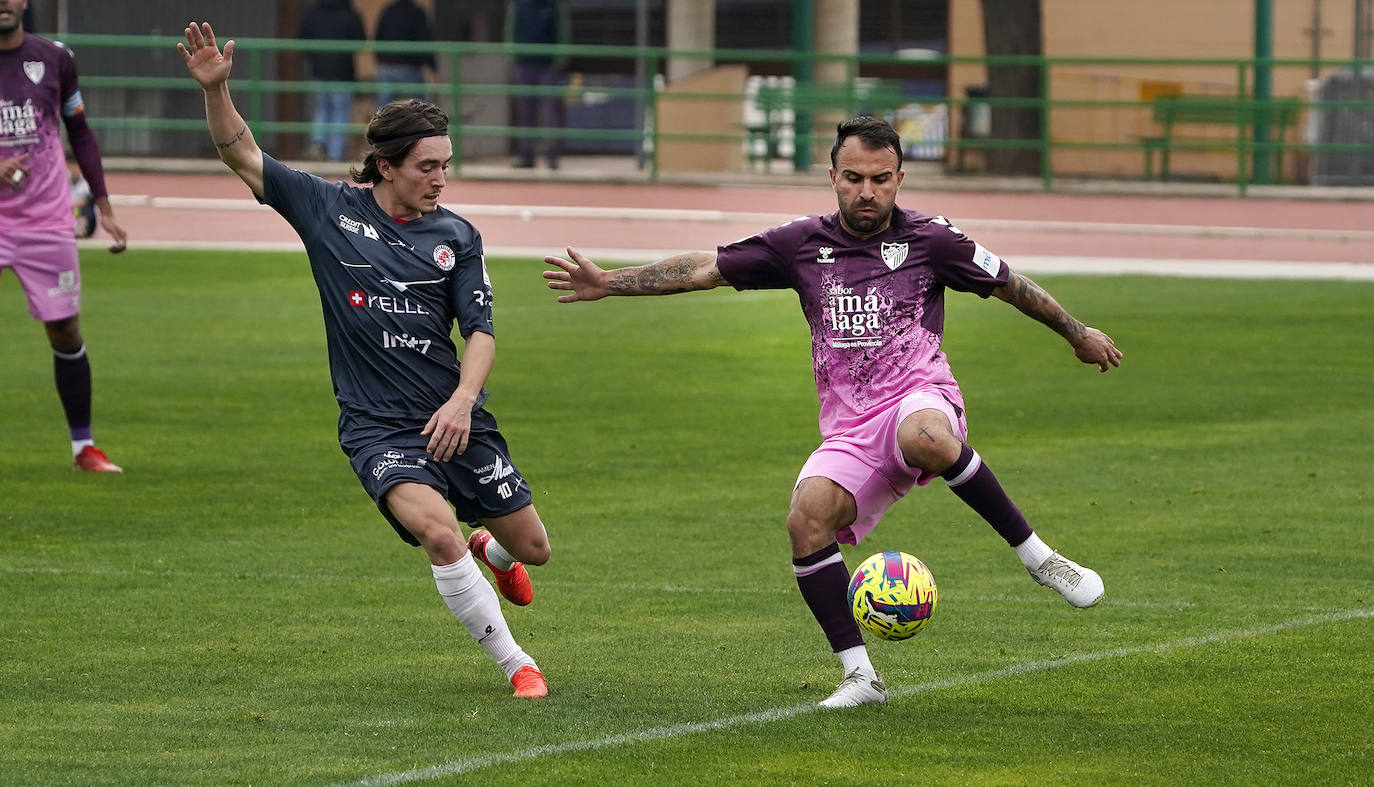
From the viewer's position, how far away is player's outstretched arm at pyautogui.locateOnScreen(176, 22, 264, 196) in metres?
7.06

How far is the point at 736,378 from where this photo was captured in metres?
16.5

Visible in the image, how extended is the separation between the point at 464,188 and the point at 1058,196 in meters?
8.60

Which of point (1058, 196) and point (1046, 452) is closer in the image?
point (1046, 452)

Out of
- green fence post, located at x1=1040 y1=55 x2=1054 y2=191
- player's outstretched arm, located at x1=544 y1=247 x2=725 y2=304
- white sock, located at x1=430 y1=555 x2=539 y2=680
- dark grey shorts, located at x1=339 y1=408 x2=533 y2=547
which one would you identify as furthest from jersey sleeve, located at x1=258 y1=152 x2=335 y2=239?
green fence post, located at x1=1040 y1=55 x2=1054 y2=191

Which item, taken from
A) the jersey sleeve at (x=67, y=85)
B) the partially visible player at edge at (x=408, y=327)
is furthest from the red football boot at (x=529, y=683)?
the jersey sleeve at (x=67, y=85)

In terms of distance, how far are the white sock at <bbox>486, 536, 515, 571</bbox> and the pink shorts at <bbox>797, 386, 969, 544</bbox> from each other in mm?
1343

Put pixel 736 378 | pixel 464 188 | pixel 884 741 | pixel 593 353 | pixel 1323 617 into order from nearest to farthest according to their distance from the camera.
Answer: pixel 884 741, pixel 1323 617, pixel 736 378, pixel 593 353, pixel 464 188

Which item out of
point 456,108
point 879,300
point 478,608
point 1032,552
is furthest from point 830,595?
point 456,108

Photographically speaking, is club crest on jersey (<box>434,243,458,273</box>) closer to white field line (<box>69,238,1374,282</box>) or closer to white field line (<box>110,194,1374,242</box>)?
white field line (<box>69,238,1374,282</box>)

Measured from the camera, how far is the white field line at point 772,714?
5965 millimetres

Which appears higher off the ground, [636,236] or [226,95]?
[226,95]

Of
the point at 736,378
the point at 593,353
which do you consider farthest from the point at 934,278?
the point at 593,353

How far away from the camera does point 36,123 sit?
37.7 ft

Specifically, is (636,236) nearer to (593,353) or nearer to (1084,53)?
(593,353)
